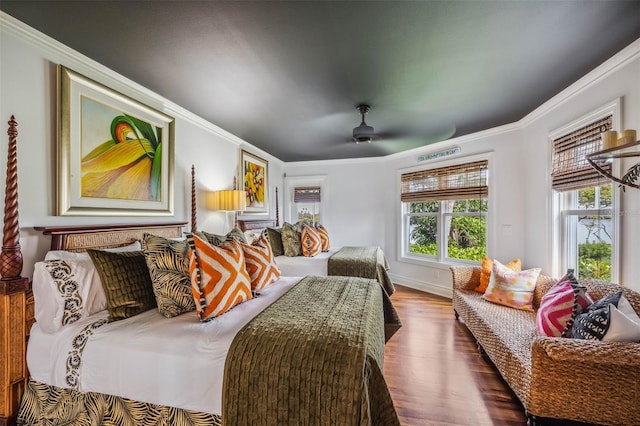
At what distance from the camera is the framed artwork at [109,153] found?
1.76m

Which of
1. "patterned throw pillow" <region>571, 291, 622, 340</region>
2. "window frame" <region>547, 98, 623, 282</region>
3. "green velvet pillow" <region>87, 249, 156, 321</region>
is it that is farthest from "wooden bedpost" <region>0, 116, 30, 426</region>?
"window frame" <region>547, 98, 623, 282</region>

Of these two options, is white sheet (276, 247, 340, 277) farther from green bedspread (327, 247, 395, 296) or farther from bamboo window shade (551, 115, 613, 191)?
bamboo window shade (551, 115, 613, 191)

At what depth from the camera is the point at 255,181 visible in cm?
438

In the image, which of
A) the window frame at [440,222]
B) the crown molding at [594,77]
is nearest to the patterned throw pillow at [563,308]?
the crown molding at [594,77]

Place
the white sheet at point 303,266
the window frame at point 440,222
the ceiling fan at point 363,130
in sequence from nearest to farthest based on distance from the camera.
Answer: the ceiling fan at point 363,130, the white sheet at point 303,266, the window frame at point 440,222

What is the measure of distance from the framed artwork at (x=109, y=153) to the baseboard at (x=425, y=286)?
3.95 meters

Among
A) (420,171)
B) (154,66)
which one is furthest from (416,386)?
(420,171)

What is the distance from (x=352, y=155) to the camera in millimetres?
5098

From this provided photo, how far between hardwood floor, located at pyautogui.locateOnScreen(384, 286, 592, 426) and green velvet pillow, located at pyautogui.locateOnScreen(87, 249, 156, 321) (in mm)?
1756

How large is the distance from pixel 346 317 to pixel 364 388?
0.41 meters

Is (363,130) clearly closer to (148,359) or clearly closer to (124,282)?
(124,282)

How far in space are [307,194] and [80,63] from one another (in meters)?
4.14

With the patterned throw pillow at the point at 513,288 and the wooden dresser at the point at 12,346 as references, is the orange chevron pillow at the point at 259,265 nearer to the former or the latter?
the wooden dresser at the point at 12,346

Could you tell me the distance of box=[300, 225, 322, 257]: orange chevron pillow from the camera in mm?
3783
